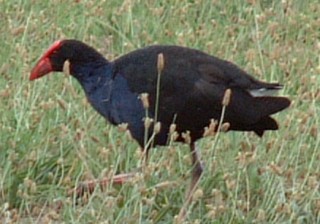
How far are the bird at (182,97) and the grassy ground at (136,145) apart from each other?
11 cm

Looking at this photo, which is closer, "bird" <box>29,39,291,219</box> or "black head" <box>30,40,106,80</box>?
"bird" <box>29,39,291,219</box>

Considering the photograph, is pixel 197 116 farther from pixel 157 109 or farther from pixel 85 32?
pixel 85 32

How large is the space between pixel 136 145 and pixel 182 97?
0.42 m

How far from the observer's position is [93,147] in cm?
569

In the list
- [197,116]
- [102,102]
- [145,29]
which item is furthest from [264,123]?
[145,29]

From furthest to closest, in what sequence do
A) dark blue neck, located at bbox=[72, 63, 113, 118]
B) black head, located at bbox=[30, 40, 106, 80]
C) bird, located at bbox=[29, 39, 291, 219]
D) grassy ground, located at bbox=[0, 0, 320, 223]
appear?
black head, located at bbox=[30, 40, 106, 80], dark blue neck, located at bbox=[72, 63, 113, 118], bird, located at bbox=[29, 39, 291, 219], grassy ground, located at bbox=[0, 0, 320, 223]

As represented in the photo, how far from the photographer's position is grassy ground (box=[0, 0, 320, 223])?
5.18 m

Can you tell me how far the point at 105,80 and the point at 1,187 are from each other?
0.69 m

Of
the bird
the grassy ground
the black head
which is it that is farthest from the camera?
the black head

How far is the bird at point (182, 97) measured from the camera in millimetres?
5402

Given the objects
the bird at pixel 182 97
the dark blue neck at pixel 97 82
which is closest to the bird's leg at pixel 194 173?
the bird at pixel 182 97

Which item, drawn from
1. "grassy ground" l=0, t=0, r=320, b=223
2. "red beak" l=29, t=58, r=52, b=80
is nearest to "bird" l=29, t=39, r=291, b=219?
"grassy ground" l=0, t=0, r=320, b=223

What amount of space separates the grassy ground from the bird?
11 centimetres

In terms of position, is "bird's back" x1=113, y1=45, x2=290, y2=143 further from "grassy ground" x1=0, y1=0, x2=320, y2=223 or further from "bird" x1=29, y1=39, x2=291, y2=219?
"grassy ground" x1=0, y1=0, x2=320, y2=223
